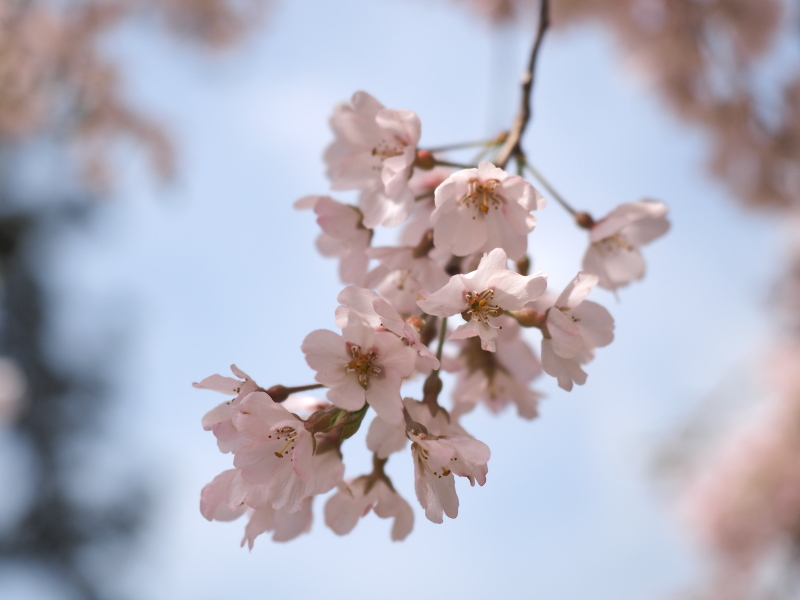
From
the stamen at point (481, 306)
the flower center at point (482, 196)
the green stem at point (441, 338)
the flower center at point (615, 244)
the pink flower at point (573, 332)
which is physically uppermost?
the flower center at point (482, 196)

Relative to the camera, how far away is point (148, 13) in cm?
470

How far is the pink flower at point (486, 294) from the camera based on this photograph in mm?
591

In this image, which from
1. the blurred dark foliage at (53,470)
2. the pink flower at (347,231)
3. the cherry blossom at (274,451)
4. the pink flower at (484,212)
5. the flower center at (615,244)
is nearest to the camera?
the cherry blossom at (274,451)

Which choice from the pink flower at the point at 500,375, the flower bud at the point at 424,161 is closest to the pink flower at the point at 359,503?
the pink flower at the point at 500,375

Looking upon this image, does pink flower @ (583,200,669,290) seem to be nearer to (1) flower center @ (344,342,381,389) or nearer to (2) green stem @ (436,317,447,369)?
(2) green stem @ (436,317,447,369)

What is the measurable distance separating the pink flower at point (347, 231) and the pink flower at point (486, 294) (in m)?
0.20

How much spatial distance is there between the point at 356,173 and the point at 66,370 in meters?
8.78

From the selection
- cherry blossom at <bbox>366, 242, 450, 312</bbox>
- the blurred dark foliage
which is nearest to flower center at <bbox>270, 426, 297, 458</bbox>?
cherry blossom at <bbox>366, 242, 450, 312</bbox>

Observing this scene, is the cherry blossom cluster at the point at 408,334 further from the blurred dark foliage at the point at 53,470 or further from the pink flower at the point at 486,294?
Answer: the blurred dark foliage at the point at 53,470

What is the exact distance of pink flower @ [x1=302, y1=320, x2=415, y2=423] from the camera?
22.7 inches

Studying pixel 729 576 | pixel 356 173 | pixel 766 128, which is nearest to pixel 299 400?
pixel 356 173

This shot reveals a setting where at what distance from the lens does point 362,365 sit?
0.59 metres

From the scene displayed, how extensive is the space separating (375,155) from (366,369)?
345 millimetres

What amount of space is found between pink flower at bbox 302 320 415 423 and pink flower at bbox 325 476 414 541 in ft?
0.59
